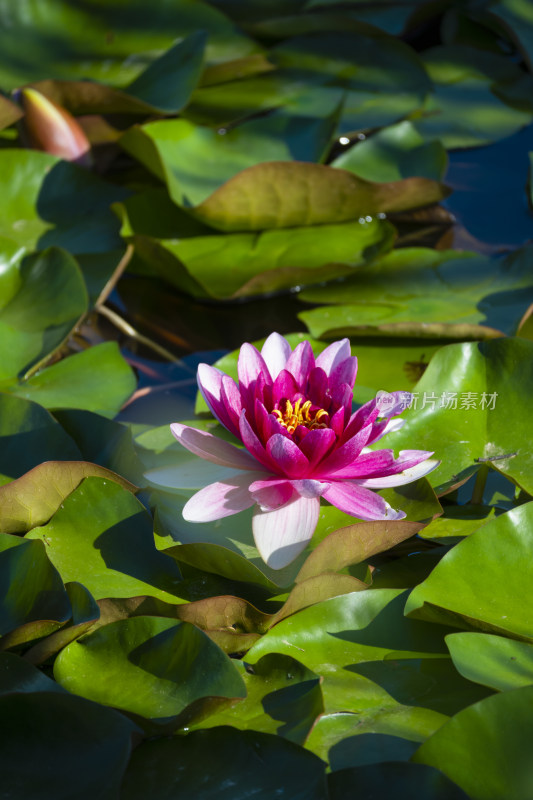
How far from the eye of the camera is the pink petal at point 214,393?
4.24 feet

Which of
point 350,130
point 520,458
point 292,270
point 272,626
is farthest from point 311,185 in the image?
point 272,626

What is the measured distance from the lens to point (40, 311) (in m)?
1.88

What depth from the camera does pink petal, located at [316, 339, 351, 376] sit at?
138 centimetres

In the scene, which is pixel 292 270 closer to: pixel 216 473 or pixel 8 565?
pixel 216 473

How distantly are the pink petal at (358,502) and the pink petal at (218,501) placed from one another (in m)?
0.13

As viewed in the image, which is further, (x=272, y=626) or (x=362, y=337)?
(x=362, y=337)

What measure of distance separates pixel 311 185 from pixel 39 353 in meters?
0.86

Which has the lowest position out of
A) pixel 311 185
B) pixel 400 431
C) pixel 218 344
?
pixel 218 344

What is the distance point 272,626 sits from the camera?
1185 millimetres

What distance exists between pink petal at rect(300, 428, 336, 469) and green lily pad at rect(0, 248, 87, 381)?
79cm

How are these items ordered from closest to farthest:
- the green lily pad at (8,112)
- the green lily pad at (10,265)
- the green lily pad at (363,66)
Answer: the green lily pad at (10,265) < the green lily pad at (8,112) < the green lily pad at (363,66)

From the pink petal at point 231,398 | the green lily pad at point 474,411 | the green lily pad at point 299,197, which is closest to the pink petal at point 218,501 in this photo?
the pink petal at point 231,398

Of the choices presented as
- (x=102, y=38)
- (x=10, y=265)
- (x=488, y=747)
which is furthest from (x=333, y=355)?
(x=102, y=38)

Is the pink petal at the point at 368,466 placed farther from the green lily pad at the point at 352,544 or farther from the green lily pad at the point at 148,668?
the green lily pad at the point at 148,668
